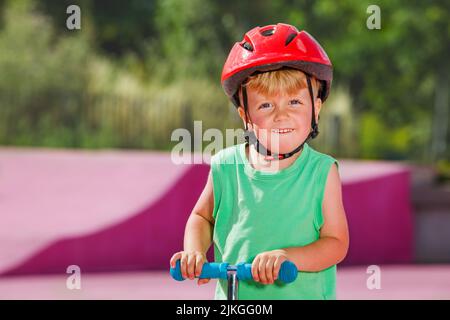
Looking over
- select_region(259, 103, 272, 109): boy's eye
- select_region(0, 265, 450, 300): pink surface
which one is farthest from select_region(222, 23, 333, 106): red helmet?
select_region(0, 265, 450, 300): pink surface

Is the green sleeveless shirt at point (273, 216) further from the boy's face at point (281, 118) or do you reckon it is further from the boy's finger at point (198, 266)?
the boy's finger at point (198, 266)

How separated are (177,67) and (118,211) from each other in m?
12.6

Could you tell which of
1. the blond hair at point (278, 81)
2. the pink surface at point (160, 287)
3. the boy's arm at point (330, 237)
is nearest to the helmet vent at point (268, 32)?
the blond hair at point (278, 81)

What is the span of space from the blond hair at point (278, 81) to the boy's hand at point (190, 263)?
604mm

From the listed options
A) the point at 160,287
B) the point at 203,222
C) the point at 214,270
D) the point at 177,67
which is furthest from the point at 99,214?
the point at 177,67

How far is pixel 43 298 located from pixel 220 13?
651 inches

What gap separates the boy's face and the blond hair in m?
0.02

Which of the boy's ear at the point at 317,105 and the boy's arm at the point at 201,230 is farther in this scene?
the boy's ear at the point at 317,105

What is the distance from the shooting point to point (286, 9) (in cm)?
2273

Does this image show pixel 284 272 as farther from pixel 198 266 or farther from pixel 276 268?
pixel 198 266

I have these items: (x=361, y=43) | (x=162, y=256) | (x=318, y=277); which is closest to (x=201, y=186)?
(x=162, y=256)

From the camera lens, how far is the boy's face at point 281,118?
307 centimetres

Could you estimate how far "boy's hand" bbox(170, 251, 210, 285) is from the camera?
288 centimetres
